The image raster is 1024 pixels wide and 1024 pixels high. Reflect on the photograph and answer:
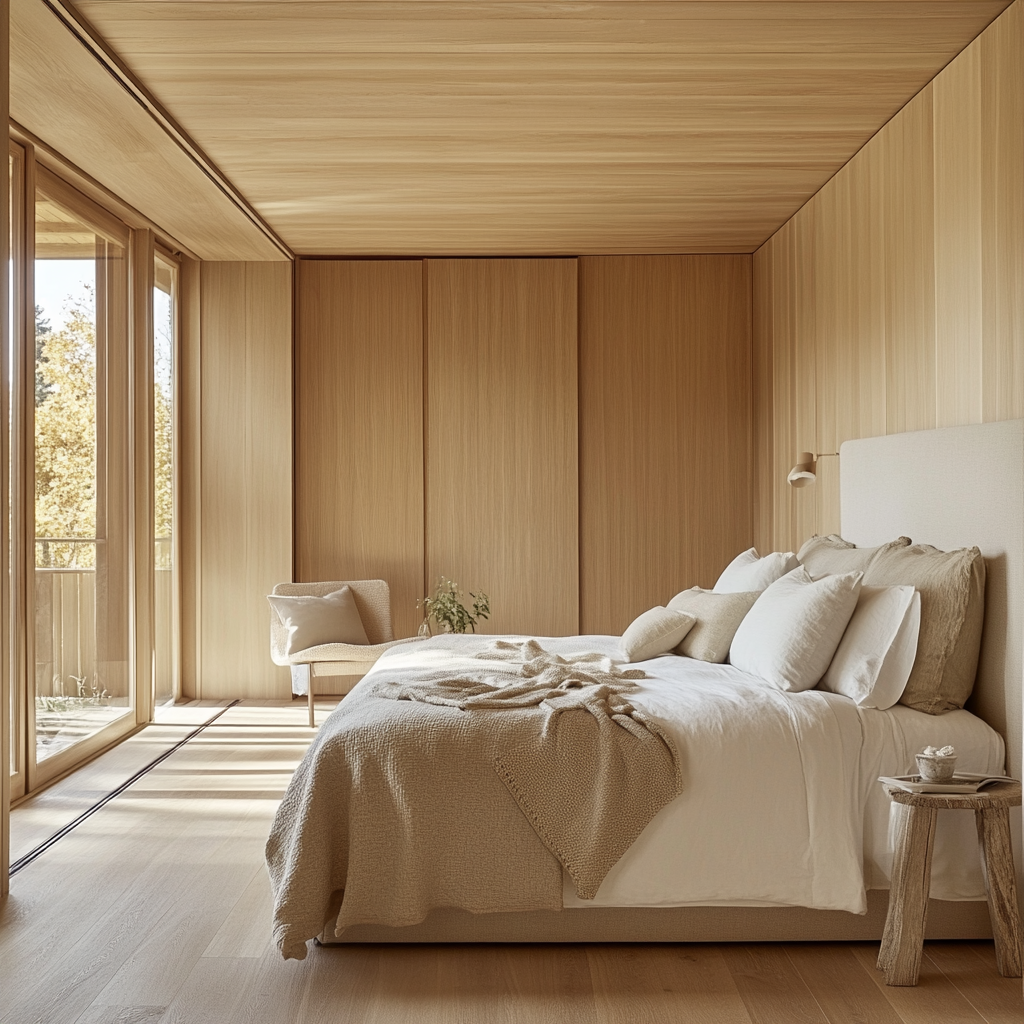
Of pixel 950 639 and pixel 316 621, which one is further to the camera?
pixel 316 621

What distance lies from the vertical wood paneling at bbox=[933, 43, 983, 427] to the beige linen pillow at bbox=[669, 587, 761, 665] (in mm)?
946

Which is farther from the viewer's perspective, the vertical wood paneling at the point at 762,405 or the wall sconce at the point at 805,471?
the vertical wood paneling at the point at 762,405

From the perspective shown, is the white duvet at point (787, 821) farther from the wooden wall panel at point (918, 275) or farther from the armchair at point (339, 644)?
the armchair at point (339, 644)

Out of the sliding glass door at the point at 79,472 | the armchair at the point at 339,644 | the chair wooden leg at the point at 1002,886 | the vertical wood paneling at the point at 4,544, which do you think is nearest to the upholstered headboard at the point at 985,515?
A: the chair wooden leg at the point at 1002,886

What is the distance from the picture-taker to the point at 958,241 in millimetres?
3336

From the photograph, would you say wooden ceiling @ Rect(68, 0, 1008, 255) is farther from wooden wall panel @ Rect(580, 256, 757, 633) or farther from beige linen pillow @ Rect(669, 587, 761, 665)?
beige linen pillow @ Rect(669, 587, 761, 665)

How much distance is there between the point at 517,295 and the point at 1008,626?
156 inches

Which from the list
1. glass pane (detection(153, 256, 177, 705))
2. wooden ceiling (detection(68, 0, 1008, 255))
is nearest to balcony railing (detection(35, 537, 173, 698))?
glass pane (detection(153, 256, 177, 705))

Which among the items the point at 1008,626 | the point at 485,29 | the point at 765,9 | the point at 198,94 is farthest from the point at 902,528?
the point at 198,94

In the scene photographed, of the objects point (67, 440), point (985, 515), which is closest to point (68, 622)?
point (67, 440)

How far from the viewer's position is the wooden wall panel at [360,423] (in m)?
6.14

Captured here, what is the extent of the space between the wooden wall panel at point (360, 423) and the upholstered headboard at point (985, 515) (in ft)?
10.5

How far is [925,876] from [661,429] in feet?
12.9

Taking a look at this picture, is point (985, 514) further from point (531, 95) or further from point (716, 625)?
point (531, 95)
